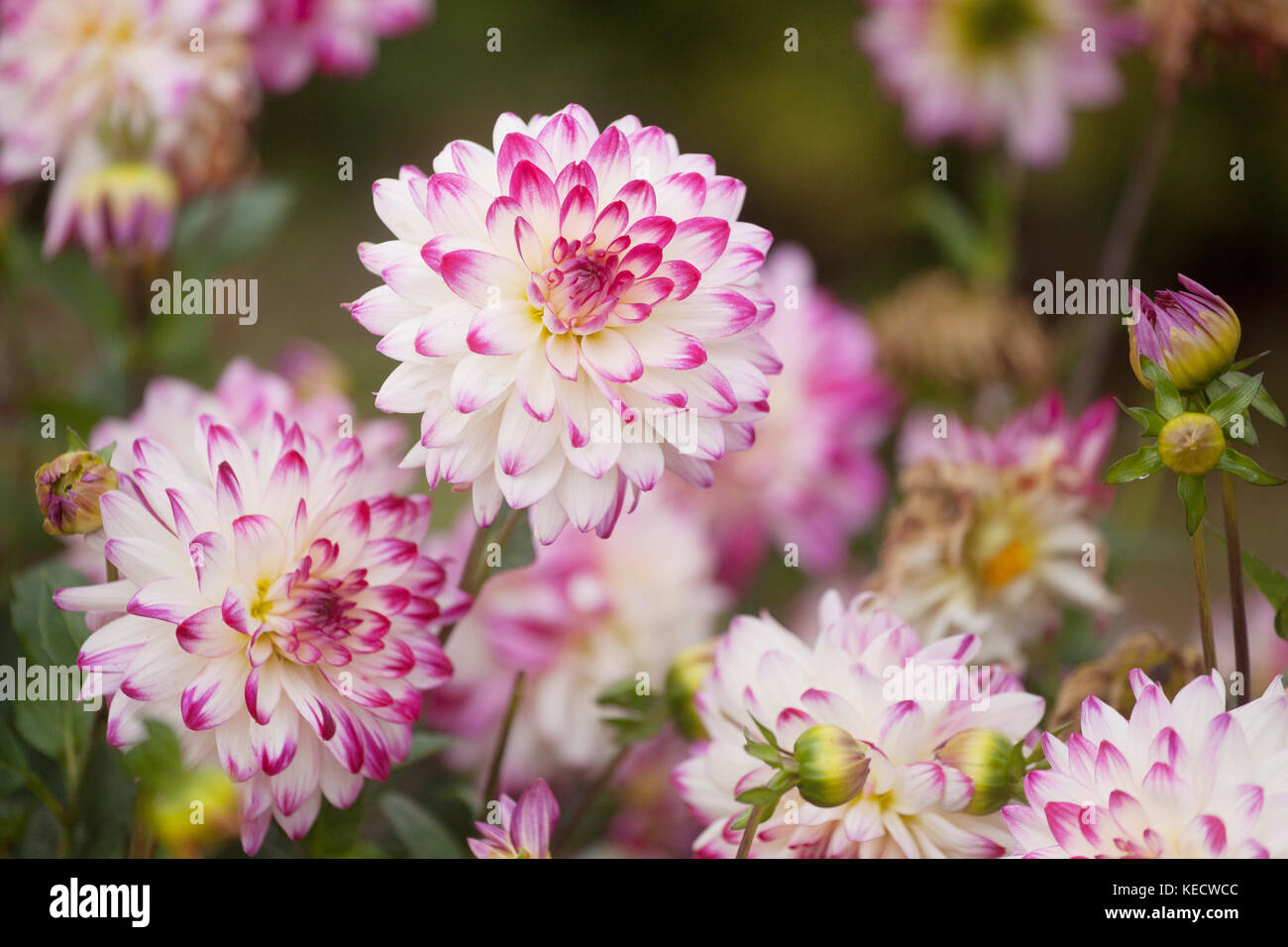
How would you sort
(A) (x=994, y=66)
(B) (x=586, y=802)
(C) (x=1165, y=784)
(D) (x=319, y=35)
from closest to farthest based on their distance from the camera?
(C) (x=1165, y=784) < (B) (x=586, y=802) < (D) (x=319, y=35) < (A) (x=994, y=66)

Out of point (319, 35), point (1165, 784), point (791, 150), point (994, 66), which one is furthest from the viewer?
point (791, 150)

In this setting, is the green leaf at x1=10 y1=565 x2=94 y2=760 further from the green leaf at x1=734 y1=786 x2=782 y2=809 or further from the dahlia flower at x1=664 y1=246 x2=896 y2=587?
the dahlia flower at x1=664 y1=246 x2=896 y2=587

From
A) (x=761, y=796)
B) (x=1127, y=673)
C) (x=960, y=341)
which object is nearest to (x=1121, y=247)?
(x=960, y=341)

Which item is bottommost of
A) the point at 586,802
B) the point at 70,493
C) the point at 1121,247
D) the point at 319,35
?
the point at 586,802

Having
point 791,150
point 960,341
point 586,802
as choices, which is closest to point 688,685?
point 586,802

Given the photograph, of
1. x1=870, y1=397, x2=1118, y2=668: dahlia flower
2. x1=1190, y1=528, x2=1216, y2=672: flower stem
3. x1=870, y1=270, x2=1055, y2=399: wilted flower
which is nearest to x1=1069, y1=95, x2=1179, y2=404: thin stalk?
x1=870, y1=270, x2=1055, y2=399: wilted flower

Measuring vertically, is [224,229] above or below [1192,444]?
above

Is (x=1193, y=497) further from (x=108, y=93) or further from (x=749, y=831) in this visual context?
(x=108, y=93)

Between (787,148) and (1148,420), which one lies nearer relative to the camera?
(1148,420)
